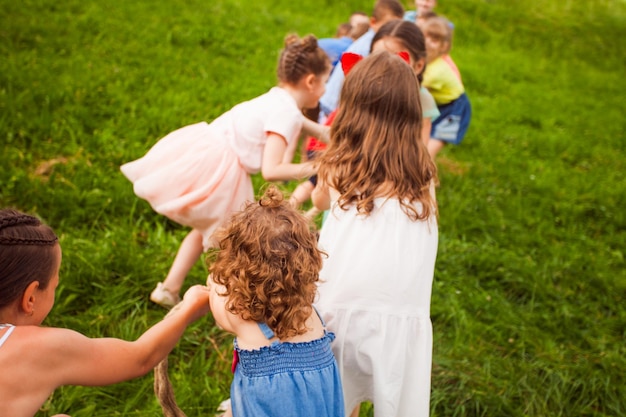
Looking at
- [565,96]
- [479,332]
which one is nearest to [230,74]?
[479,332]

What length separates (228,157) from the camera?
2.83 m

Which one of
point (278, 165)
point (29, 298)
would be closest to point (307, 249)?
point (29, 298)

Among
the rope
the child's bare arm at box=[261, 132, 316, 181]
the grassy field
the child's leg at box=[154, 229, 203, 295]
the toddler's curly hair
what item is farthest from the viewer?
the child's leg at box=[154, 229, 203, 295]

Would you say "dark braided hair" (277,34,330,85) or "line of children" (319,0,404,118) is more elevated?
"dark braided hair" (277,34,330,85)

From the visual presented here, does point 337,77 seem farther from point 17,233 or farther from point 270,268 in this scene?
point 17,233

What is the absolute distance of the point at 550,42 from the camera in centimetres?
1121

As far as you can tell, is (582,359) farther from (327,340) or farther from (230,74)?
(230,74)

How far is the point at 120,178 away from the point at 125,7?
3.53 meters

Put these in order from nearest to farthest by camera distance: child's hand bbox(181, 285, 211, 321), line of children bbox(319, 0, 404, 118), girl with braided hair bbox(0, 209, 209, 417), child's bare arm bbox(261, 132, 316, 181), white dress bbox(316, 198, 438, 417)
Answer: girl with braided hair bbox(0, 209, 209, 417)
child's hand bbox(181, 285, 211, 321)
white dress bbox(316, 198, 438, 417)
child's bare arm bbox(261, 132, 316, 181)
line of children bbox(319, 0, 404, 118)

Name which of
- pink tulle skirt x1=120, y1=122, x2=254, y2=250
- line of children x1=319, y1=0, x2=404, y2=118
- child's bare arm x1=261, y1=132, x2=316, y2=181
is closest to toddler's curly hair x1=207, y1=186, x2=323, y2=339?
child's bare arm x1=261, y1=132, x2=316, y2=181

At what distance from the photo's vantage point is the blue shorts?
14.2 feet

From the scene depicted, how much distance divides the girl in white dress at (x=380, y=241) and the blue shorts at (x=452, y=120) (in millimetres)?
2101

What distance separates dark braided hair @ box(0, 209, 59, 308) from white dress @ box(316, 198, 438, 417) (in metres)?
0.94

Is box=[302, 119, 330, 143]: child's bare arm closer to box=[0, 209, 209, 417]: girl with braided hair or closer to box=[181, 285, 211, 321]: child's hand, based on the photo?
box=[181, 285, 211, 321]: child's hand
